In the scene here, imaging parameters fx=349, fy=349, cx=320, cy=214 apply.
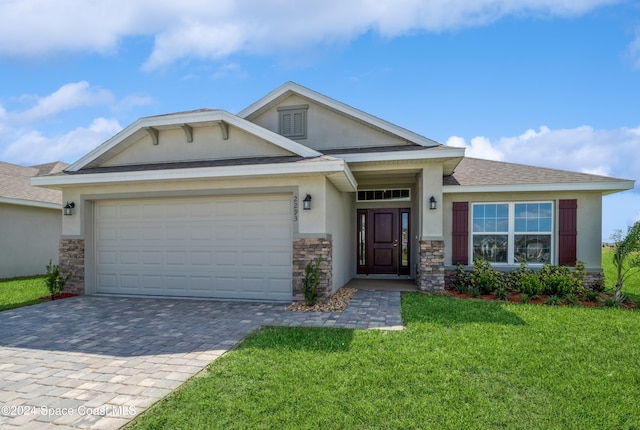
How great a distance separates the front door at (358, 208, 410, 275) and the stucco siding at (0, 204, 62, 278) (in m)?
12.0

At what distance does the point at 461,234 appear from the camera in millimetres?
9688

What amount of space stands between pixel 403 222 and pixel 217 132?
630 cm

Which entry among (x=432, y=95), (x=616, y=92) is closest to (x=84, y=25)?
(x=432, y=95)

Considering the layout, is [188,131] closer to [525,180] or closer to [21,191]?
[525,180]

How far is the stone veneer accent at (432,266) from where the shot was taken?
28.7 ft

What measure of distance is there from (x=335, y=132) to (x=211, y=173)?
3899 mm

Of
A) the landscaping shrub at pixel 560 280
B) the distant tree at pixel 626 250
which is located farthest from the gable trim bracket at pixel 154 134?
the distant tree at pixel 626 250

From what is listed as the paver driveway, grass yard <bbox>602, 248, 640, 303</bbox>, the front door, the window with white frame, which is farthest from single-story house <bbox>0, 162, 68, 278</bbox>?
grass yard <bbox>602, 248, 640, 303</bbox>

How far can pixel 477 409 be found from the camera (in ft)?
10.1

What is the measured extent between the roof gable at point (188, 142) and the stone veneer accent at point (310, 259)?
1.99m

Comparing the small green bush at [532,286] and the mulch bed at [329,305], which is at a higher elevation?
the small green bush at [532,286]

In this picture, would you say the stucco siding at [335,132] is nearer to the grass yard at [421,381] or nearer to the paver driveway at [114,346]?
the paver driveway at [114,346]

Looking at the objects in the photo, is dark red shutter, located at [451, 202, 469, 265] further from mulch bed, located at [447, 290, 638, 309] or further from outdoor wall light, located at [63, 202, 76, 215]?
outdoor wall light, located at [63, 202, 76, 215]

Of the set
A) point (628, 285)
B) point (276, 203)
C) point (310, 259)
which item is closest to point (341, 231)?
point (310, 259)
